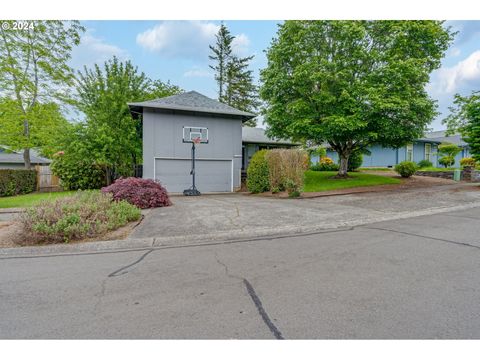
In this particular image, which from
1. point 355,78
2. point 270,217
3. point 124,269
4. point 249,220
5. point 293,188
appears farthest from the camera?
point 355,78

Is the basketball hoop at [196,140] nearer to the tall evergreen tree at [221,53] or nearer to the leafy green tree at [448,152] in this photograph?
the tall evergreen tree at [221,53]

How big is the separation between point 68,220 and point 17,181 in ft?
44.4

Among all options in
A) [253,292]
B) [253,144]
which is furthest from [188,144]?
[253,292]

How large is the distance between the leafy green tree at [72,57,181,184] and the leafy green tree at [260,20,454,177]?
341 inches

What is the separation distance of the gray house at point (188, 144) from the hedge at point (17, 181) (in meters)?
7.88

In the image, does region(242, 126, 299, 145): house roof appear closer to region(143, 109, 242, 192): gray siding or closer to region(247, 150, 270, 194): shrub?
region(143, 109, 242, 192): gray siding

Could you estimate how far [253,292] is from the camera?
9.77 feet

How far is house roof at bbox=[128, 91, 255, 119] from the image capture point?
44.8 ft

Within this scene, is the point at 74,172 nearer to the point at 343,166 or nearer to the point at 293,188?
the point at 293,188

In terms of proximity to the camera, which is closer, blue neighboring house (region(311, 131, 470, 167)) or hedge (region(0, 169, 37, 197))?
hedge (region(0, 169, 37, 197))

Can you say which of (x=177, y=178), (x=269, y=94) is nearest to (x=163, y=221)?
(x=177, y=178)

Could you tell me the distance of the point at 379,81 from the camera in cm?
1203

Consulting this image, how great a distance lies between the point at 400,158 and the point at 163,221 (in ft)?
85.3

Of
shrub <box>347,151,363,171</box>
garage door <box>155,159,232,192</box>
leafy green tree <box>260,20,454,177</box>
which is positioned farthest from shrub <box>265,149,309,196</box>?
shrub <box>347,151,363,171</box>
